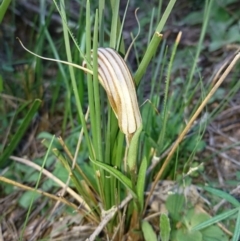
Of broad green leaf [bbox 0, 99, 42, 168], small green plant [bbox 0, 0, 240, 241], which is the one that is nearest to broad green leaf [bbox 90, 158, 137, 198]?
small green plant [bbox 0, 0, 240, 241]

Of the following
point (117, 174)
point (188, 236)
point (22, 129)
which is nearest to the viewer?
point (117, 174)

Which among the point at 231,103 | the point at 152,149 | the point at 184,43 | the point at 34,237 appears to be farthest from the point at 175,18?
the point at 34,237

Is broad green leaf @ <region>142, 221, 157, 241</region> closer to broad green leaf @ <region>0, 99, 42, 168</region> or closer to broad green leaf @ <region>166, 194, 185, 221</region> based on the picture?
broad green leaf @ <region>166, 194, 185, 221</region>

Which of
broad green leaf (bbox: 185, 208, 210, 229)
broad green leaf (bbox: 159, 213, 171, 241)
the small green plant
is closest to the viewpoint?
the small green plant

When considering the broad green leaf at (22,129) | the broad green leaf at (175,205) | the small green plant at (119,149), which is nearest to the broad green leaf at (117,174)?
the small green plant at (119,149)

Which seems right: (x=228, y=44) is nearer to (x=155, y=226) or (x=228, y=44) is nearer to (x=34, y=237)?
(x=155, y=226)

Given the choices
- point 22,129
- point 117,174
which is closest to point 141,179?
point 117,174

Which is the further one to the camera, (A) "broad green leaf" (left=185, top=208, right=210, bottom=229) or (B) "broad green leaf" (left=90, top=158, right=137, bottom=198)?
(A) "broad green leaf" (left=185, top=208, right=210, bottom=229)

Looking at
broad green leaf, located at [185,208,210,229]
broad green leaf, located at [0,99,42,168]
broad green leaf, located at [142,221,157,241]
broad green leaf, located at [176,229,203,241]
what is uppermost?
broad green leaf, located at [0,99,42,168]

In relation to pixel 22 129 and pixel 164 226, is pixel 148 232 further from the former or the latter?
pixel 22 129

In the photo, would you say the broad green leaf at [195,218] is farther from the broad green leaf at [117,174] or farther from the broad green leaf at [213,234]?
the broad green leaf at [117,174]
